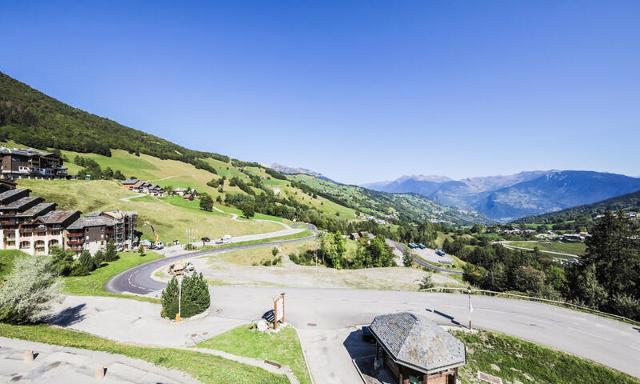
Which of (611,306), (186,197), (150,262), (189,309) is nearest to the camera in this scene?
(189,309)

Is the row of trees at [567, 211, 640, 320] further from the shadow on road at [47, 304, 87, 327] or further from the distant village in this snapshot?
Result: the distant village

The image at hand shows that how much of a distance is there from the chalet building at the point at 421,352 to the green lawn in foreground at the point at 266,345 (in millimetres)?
7001

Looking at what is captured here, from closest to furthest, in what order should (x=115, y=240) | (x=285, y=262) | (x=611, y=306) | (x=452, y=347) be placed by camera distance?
(x=452, y=347), (x=611, y=306), (x=115, y=240), (x=285, y=262)

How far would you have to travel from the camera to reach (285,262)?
8056 cm

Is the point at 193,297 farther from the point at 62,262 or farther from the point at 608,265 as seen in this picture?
the point at 608,265

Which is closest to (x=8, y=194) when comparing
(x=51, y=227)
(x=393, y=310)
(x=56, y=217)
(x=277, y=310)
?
(x=56, y=217)

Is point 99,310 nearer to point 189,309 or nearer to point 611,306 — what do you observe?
point 189,309

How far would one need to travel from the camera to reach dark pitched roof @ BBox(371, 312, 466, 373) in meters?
21.2

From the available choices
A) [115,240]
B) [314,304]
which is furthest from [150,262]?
[314,304]

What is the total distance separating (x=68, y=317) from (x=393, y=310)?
39715 mm

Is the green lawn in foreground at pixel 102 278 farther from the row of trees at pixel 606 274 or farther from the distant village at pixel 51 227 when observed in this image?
the row of trees at pixel 606 274

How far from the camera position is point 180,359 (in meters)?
21.5

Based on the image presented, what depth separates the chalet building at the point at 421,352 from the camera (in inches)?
835

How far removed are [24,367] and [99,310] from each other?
19.3 m
